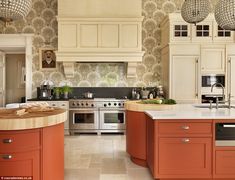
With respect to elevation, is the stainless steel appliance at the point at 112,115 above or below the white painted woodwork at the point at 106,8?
below

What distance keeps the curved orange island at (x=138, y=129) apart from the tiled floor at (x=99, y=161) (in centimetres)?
17

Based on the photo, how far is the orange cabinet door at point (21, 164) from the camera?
2.45m

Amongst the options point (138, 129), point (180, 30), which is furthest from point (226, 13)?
point (180, 30)

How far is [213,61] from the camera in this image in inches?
227

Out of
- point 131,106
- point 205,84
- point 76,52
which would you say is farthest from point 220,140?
point 76,52

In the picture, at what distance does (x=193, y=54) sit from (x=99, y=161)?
3.15 m

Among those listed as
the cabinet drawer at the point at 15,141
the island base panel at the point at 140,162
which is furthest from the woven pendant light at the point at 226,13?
the cabinet drawer at the point at 15,141

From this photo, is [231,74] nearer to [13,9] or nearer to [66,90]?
[66,90]

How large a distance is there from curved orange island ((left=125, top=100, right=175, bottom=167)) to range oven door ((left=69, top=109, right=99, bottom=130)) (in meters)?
2.17

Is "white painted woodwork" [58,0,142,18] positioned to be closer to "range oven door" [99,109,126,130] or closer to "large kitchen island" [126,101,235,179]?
"range oven door" [99,109,126,130]

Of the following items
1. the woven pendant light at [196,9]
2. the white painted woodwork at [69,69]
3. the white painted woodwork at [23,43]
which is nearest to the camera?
the woven pendant light at [196,9]

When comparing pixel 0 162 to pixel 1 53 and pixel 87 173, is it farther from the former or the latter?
pixel 1 53

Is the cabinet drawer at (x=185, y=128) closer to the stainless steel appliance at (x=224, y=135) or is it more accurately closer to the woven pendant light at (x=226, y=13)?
the stainless steel appliance at (x=224, y=135)

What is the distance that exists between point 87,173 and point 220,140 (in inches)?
72.5
